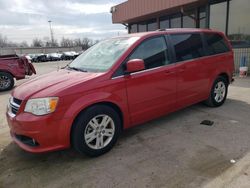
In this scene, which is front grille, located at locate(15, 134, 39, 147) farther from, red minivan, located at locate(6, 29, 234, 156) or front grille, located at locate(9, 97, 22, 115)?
front grille, located at locate(9, 97, 22, 115)

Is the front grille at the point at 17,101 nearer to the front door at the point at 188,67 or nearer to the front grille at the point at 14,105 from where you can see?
the front grille at the point at 14,105

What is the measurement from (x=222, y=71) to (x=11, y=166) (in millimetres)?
4613

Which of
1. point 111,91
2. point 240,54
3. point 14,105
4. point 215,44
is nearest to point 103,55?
point 111,91

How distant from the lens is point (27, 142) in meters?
3.09

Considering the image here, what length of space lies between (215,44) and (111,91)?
308 cm

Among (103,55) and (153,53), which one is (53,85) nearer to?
(103,55)

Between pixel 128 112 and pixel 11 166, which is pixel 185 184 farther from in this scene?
pixel 11 166

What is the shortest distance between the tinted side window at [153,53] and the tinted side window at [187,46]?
298 mm

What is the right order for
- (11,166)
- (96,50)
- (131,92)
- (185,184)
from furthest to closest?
(96,50) < (131,92) < (11,166) < (185,184)

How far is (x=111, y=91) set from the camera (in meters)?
3.29

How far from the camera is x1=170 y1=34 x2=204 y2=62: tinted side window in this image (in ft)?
14.0

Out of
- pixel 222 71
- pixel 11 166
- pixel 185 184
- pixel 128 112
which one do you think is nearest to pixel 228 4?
pixel 222 71

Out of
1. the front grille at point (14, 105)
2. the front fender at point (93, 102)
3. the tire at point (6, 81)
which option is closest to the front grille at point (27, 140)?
the front grille at point (14, 105)

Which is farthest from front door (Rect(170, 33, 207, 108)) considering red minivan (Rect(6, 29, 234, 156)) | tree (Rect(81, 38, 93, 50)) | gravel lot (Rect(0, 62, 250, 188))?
→ tree (Rect(81, 38, 93, 50))
